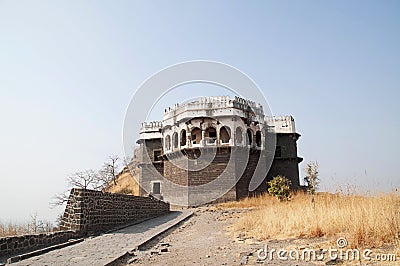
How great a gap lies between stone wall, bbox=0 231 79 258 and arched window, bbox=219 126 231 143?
17025mm

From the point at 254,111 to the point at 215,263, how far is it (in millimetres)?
22484

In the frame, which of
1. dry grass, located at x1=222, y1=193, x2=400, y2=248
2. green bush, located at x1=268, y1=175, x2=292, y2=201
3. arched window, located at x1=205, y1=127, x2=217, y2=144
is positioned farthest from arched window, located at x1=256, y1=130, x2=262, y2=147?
dry grass, located at x1=222, y1=193, x2=400, y2=248

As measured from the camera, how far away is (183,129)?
87.3ft

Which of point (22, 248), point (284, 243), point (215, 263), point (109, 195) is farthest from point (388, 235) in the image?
point (109, 195)

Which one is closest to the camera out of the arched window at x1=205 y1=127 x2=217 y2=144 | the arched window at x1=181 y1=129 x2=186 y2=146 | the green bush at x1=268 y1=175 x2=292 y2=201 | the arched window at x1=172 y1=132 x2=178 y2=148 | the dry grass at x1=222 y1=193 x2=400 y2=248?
the dry grass at x1=222 y1=193 x2=400 y2=248

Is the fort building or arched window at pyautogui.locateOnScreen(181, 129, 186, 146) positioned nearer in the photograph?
the fort building

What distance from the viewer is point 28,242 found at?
26.8 feet

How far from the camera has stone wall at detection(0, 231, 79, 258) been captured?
7383mm

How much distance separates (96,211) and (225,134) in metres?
15.7

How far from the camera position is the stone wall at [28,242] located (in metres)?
7.38

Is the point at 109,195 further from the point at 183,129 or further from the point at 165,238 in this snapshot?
the point at 183,129

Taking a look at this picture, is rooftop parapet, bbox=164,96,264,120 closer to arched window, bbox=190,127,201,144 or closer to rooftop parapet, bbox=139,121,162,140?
arched window, bbox=190,127,201,144

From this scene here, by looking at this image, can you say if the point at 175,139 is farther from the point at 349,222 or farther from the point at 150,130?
the point at 349,222

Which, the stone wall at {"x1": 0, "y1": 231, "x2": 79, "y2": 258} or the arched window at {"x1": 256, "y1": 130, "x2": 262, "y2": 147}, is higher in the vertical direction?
the arched window at {"x1": 256, "y1": 130, "x2": 262, "y2": 147}
